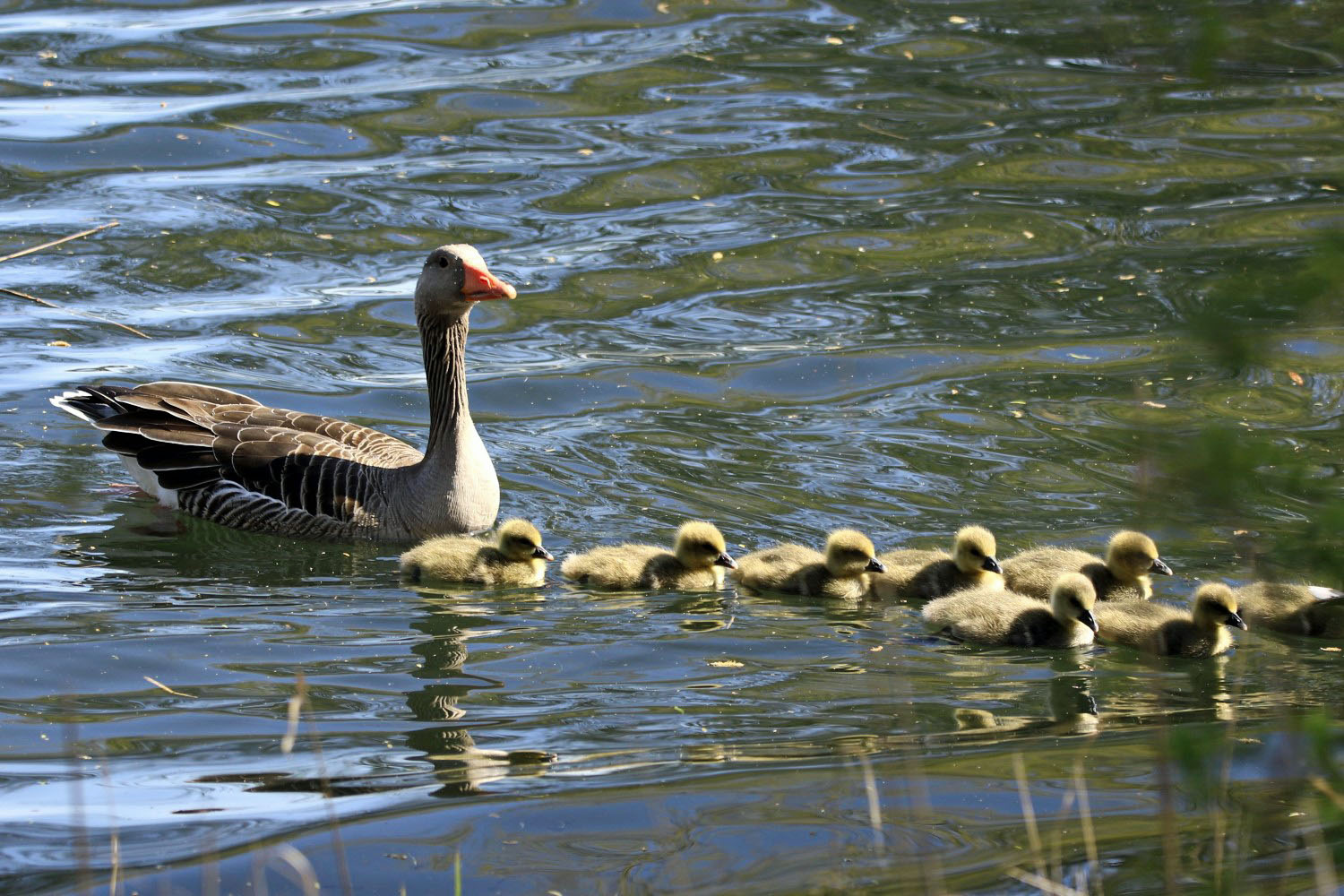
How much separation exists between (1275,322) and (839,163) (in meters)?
12.8

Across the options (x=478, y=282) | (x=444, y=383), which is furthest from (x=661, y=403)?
(x=478, y=282)

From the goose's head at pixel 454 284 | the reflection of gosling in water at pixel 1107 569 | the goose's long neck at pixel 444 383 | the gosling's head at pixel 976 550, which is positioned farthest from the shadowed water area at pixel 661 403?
the goose's head at pixel 454 284

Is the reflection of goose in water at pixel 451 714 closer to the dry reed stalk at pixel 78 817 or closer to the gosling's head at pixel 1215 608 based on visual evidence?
the dry reed stalk at pixel 78 817

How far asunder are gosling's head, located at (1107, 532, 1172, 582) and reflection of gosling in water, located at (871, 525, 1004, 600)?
0.55 meters

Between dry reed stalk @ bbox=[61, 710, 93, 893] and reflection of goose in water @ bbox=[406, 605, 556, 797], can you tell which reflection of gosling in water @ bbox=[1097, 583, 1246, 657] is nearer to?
reflection of goose in water @ bbox=[406, 605, 556, 797]

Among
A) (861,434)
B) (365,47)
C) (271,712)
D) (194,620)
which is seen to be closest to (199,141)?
(365,47)

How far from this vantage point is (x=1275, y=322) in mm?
3670

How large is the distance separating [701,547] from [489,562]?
1096mm

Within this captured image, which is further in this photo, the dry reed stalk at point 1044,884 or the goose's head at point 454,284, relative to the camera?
the goose's head at point 454,284

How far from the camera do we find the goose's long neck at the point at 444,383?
9.79 m

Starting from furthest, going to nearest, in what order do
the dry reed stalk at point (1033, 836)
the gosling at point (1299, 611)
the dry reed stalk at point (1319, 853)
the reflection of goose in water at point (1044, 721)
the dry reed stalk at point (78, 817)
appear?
the gosling at point (1299, 611), the reflection of goose in water at point (1044, 721), the dry reed stalk at point (1033, 836), the dry reed stalk at point (78, 817), the dry reed stalk at point (1319, 853)

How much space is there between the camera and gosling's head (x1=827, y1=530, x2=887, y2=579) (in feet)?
27.0

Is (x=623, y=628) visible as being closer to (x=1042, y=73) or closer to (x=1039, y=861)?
(x=1039, y=861)

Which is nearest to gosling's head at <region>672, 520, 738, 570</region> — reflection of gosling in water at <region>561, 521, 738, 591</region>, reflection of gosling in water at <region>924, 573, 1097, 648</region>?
reflection of gosling in water at <region>561, 521, 738, 591</region>
